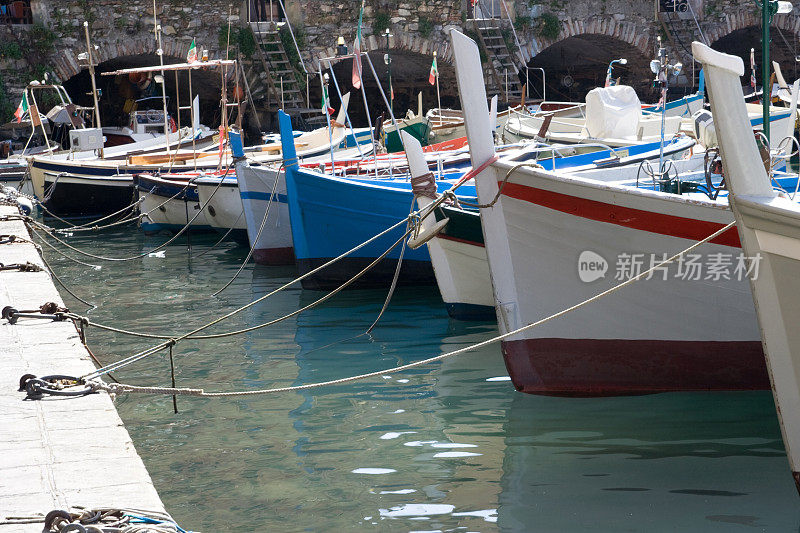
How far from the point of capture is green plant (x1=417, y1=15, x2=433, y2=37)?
20.3 meters

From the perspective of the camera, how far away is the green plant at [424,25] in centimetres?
2031

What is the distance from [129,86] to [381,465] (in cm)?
1839

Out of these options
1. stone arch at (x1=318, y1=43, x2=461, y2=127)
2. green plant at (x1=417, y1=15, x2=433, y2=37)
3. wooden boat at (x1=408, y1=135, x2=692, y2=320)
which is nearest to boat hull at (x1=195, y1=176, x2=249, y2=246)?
wooden boat at (x1=408, y1=135, x2=692, y2=320)

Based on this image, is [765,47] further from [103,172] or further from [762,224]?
[103,172]

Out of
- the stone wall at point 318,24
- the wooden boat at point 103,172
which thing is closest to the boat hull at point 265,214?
the wooden boat at point 103,172

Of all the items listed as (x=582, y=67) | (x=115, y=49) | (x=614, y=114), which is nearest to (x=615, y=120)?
(x=614, y=114)

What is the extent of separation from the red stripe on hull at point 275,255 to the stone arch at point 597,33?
39.5ft

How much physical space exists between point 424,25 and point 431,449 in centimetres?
1647

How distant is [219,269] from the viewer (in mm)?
10883

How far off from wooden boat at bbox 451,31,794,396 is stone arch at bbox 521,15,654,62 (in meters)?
16.7

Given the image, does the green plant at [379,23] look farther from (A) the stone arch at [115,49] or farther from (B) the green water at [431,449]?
(B) the green water at [431,449]

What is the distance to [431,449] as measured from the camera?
497cm

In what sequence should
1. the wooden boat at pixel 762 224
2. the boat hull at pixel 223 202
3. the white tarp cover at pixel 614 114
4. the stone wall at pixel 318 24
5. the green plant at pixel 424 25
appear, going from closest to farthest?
1. the wooden boat at pixel 762 224
2. the white tarp cover at pixel 614 114
3. the boat hull at pixel 223 202
4. the stone wall at pixel 318 24
5. the green plant at pixel 424 25

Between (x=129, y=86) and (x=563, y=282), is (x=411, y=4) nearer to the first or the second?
(x=129, y=86)
